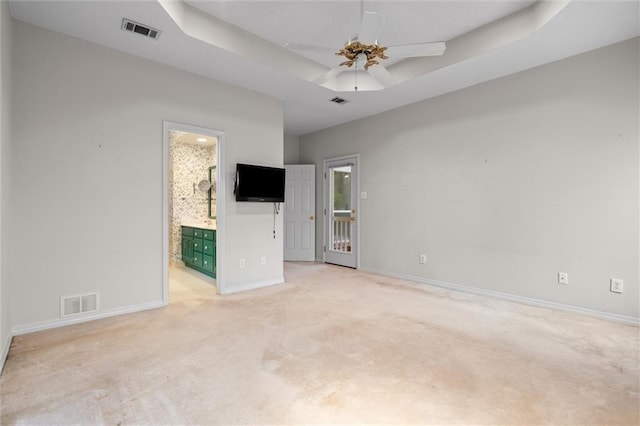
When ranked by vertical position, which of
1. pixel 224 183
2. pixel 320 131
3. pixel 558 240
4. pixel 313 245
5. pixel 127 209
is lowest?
pixel 313 245

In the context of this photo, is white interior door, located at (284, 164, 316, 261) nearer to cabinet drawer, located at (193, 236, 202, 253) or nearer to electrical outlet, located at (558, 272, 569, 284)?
cabinet drawer, located at (193, 236, 202, 253)

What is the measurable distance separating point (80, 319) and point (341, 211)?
4416 mm

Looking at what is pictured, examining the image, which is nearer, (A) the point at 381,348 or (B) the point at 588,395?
(B) the point at 588,395

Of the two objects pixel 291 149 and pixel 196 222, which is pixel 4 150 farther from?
pixel 291 149

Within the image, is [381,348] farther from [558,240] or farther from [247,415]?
[558,240]

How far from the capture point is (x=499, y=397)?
1.92 metres

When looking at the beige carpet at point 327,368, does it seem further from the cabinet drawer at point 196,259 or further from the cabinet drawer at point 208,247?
the cabinet drawer at point 196,259

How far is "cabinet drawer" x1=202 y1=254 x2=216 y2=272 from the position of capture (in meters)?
4.96

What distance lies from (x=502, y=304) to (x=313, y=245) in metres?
3.70

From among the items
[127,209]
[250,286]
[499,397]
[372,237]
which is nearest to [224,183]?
[127,209]

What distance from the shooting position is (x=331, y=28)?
11.0ft

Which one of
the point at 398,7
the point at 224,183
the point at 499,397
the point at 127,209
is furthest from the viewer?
the point at 224,183

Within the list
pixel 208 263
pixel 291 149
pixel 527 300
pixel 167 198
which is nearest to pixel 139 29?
pixel 167 198

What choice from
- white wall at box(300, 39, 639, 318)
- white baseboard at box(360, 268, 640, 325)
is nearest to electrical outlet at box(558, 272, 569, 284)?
white wall at box(300, 39, 639, 318)
